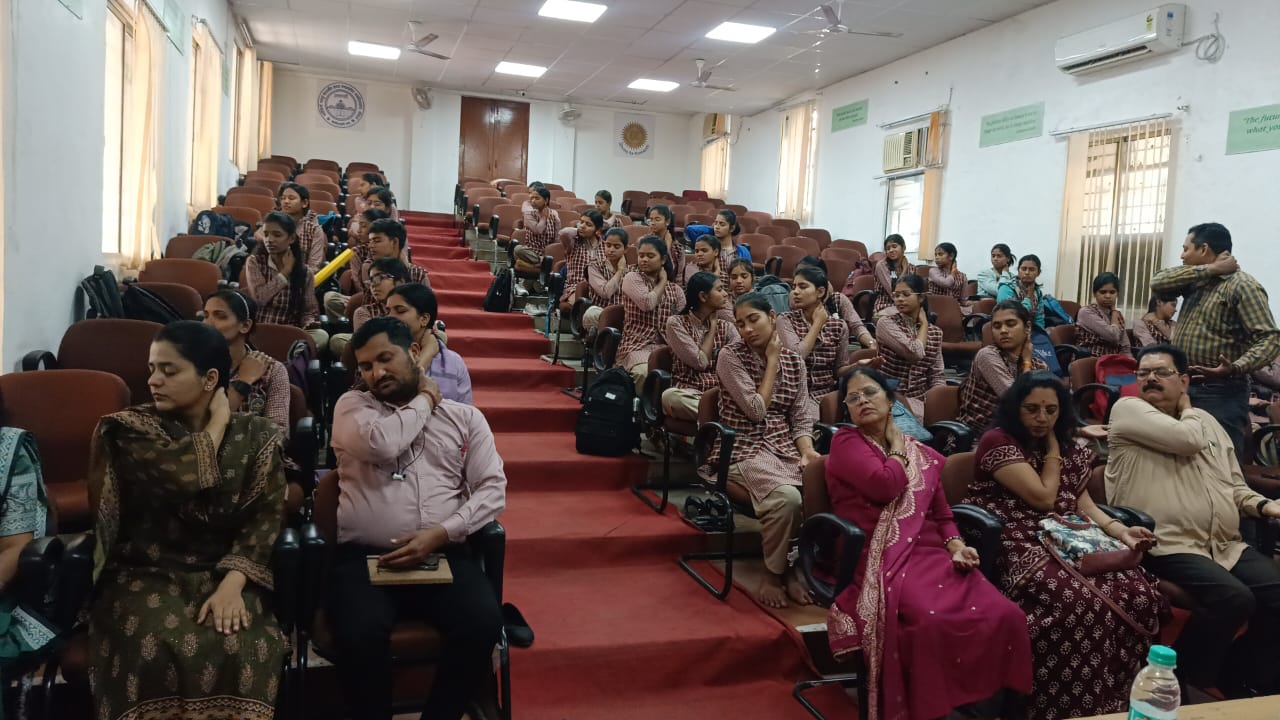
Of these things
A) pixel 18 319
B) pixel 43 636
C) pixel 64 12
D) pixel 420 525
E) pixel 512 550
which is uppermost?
pixel 64 12

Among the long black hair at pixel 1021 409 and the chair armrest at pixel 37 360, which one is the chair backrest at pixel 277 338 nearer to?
the chair armrest at pixel 37 360

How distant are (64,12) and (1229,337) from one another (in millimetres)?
5219

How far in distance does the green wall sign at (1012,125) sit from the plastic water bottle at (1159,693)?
714cm

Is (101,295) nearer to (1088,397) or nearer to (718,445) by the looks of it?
(718,445)

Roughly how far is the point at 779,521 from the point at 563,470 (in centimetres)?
130

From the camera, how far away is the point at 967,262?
867 cm

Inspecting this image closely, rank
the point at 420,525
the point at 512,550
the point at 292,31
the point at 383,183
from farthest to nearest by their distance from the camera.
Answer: the point at 292,31 < the point at 383,183 < the point at 512,550 < the point at 420,525

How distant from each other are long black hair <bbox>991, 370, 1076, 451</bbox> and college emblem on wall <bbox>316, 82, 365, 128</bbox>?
12883 mm

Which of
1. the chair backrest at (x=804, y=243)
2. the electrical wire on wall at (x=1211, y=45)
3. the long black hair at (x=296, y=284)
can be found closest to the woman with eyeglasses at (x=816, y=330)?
the long black hair at (x=296, y=284)

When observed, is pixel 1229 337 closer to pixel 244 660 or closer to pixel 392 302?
pixel 392 302

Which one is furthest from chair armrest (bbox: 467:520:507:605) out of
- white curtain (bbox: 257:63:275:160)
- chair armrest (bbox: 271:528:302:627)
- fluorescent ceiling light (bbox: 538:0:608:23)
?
white curtain (bbox: 257:63:275:160)

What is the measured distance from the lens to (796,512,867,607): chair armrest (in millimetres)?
2461

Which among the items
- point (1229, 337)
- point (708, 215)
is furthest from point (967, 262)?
point (1229, 337)

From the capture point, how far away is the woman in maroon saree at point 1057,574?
253 cm
